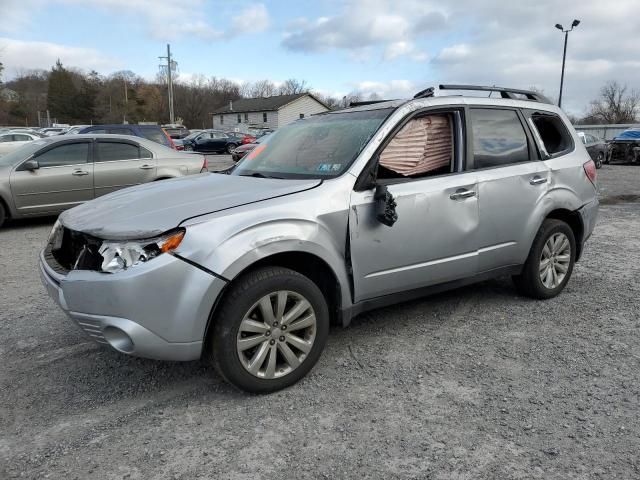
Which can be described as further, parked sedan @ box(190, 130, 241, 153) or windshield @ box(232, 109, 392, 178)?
parked sedan @ box(190, 130, 241, 153)

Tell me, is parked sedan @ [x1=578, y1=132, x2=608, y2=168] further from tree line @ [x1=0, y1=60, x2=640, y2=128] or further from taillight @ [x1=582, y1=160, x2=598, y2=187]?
tree line @ [x1=0, y1=60, x2=640, y2=128]

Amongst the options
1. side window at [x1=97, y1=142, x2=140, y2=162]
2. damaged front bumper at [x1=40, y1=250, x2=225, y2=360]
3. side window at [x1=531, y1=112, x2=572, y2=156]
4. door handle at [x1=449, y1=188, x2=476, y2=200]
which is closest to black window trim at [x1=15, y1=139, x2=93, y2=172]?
side window at [x1=97, y1=142, x2=140, y2=162]

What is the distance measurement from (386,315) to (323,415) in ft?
5.25

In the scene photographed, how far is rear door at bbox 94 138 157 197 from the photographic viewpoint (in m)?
8.44

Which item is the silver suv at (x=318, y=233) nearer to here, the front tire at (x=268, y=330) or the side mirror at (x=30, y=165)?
the front tire at (x=268, y=330)

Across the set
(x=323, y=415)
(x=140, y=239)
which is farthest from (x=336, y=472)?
(x=140, y=239)

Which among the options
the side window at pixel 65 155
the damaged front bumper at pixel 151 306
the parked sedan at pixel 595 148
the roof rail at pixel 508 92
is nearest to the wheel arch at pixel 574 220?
the roof rail at pixel 508 92

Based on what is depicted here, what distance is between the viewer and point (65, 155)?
8.27 meters

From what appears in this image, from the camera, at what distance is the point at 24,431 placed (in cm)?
267

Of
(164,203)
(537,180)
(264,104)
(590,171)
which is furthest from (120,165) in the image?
(264,104)

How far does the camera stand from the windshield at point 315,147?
3.45m

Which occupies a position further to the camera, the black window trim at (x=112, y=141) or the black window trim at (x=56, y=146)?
the black window trim at (x=112, y=141)

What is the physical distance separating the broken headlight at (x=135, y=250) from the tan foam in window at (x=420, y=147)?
60.1 inches

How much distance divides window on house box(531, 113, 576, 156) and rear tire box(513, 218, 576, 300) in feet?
2.15
